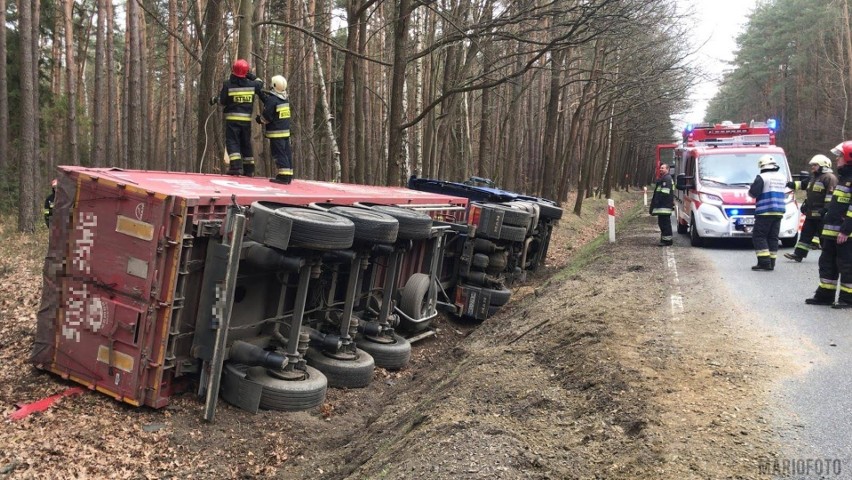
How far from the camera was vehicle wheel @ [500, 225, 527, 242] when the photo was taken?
376 inches

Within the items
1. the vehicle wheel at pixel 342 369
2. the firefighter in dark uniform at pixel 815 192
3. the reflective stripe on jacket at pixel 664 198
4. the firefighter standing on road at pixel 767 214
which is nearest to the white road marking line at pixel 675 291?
the firefighter standing on road at pixel 767 214

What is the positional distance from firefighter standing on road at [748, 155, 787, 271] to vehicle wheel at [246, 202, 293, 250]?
8.28 meters

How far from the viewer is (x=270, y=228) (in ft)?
16.4

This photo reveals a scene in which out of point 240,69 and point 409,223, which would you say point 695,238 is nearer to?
point 409,223

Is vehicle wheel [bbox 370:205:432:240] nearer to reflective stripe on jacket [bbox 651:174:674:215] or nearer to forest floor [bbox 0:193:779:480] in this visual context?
forest floor [bbox 0:193:779:480]

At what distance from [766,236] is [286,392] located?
834 cm

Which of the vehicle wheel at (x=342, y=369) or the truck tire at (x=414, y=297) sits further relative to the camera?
the truck tire at (x=414, y=297)

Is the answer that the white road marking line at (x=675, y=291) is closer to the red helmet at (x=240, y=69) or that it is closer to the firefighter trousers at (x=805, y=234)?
the firefighter trousers at (x=805, y=234)

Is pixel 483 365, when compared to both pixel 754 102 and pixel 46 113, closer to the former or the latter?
pixel 46 113

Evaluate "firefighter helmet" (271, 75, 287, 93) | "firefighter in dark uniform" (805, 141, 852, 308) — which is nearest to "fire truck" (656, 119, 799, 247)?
"firefighter in dark uniform" (805, 141, 852, 308)

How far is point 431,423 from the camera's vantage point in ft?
14.7

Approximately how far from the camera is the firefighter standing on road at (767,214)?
10.3m

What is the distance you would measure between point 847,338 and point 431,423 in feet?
14.0

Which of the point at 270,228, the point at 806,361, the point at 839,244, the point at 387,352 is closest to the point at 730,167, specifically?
the point at 839,244
